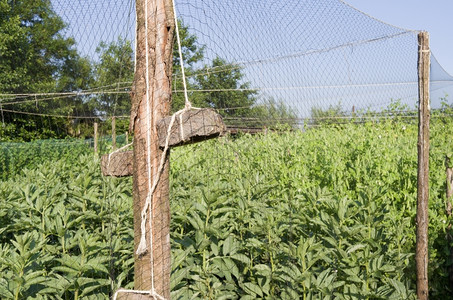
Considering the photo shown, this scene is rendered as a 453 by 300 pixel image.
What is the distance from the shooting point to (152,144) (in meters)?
1.65

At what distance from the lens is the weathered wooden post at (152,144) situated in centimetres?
164

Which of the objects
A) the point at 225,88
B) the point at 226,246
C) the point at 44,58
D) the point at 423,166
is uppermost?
the point at 44,58

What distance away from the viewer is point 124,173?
5.92 feet

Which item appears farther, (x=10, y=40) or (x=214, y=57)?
(x=10, y=40)

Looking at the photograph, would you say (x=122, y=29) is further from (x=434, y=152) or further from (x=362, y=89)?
(x=434, y=152)

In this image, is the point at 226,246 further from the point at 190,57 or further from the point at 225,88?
the point at 190,57

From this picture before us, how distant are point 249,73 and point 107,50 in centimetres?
62

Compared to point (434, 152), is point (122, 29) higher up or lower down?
higher up

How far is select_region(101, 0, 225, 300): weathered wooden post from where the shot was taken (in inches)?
64.4

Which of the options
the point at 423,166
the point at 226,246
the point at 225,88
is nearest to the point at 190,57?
the point at 225,88

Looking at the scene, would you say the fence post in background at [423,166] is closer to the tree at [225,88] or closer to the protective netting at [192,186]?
the protective netting at [192,186]

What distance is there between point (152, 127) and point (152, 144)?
6 cm

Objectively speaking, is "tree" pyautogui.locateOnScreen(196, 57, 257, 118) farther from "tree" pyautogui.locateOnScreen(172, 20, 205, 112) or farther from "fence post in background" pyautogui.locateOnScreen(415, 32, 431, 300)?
"fence post in background" pyautogui.locateOnScreen(415, 32, 431, 300)

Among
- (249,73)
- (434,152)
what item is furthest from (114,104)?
(434,152)
